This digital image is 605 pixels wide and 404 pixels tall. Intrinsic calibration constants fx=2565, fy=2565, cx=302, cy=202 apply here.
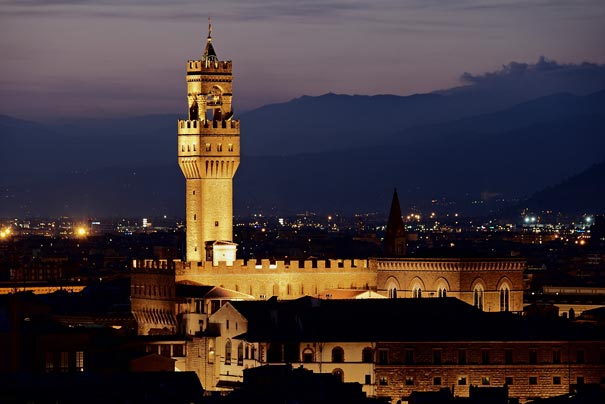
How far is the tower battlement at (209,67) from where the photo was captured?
325 ft

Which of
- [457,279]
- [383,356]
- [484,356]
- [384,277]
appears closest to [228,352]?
[383,356]

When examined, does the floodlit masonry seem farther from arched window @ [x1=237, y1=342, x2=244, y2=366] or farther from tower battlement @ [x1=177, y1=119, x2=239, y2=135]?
arched window @ [x1=237, y1=342, x2=244, y2=366]

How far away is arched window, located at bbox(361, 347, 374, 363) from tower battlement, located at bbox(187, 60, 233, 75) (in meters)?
20.1

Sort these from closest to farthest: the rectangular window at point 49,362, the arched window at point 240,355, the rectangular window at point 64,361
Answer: the arched window at point 240,355
the rectangular window at point 49,362
the rectangular window at point 64,361

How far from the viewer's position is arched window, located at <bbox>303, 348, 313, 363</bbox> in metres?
81.9

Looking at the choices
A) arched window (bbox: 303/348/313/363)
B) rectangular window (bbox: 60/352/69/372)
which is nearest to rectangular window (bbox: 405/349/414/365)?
arched window (bbox: 303/348/313/363)

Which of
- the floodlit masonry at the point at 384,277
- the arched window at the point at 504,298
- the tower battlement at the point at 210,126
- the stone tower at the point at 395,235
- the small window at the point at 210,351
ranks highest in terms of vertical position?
the tower battlement at the point at 210,126

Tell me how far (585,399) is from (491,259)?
2382 cm

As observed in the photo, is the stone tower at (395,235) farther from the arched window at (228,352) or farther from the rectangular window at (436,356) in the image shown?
the rectangular window at (436,356)

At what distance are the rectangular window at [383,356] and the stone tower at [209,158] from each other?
1457 centimetres

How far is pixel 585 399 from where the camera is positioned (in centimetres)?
7181

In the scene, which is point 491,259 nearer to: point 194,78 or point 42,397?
point 194,78

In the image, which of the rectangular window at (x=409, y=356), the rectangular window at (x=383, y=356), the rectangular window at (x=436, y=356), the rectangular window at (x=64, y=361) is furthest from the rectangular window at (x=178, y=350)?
the rectangular window at (x=436, y=356)

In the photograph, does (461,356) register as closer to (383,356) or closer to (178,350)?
(383,356)
